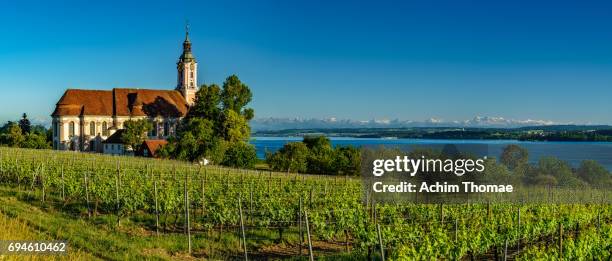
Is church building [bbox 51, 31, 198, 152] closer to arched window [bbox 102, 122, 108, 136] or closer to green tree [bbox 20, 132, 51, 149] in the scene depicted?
arched window [bbox 102, 122, 108, 136]

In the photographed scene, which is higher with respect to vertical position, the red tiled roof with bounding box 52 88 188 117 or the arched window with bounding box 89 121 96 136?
the red tiled roof with bounding box 52 88 188 117

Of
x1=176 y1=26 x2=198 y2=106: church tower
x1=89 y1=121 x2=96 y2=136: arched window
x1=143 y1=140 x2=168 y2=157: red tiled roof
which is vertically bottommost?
x1=143 y1=140 x2=168 y2=157: red tiled roof

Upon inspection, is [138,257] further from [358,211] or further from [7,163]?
[7,163]

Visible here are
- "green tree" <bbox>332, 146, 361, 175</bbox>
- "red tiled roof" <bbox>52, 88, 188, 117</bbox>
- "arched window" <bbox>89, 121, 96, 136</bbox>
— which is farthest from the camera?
"arched window" <bbox>89, 121, 96, 136</bbox>

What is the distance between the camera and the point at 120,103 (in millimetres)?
66125

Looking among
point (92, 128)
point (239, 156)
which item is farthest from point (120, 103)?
point (239, 156)

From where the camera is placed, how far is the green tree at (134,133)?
57562 millimetres

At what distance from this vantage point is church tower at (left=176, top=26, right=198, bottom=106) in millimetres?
73750

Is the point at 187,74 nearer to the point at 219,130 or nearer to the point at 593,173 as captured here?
the point at 219,130

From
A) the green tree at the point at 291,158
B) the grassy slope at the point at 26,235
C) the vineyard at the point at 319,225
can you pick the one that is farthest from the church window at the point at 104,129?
the grassy slope at the point at 26,235

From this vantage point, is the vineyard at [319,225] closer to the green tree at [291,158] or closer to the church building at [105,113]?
the green tree at [291,158]

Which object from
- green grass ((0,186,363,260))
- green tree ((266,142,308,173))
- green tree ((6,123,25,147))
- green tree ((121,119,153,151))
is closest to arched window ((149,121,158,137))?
green tree ((121,119,153,151))

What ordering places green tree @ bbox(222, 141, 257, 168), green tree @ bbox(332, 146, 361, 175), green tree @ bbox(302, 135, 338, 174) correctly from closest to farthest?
green tree @ bbox(222, 141, 257, 168) < green tree @ bbox(332, 146, 361, 175) < green tree @ bbox(302, 135, 338, 174)

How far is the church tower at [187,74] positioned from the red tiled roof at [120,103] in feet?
9.00
